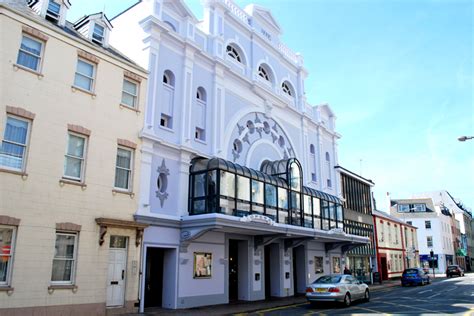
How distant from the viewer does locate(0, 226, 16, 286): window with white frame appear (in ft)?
39.2

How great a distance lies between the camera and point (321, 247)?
2866 cm

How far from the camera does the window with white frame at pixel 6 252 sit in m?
Answer: 12.0

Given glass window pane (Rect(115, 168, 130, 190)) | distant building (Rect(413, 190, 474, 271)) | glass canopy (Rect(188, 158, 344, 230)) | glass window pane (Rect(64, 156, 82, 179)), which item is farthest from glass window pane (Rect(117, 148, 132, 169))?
distant building (Rect(413, 190, 474, 271))

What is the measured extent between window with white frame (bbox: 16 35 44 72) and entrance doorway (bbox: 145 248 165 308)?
874cm

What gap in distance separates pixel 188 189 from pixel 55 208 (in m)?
6.48

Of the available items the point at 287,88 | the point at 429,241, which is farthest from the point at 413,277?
→ the point at 429,241

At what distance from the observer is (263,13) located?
27203 mm

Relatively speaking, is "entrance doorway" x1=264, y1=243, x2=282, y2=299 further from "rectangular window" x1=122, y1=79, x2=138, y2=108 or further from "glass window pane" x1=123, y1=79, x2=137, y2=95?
"glass window pane" x1=123, y1=79, x2=137, y2=95

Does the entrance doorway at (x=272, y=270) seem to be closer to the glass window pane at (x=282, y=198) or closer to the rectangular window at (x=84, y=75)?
the glass window pane at (x=282, y=198)

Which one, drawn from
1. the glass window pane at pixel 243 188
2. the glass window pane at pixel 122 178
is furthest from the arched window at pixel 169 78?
the glass window pane at pixel 243 188

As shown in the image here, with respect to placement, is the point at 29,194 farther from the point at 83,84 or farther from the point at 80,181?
the point at 83,84

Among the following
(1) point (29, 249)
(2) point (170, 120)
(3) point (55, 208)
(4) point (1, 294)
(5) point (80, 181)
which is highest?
(2) point (170, 120)

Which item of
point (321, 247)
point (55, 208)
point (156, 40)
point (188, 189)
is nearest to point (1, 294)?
point (55, 208)

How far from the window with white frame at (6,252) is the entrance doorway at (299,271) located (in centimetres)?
1849
